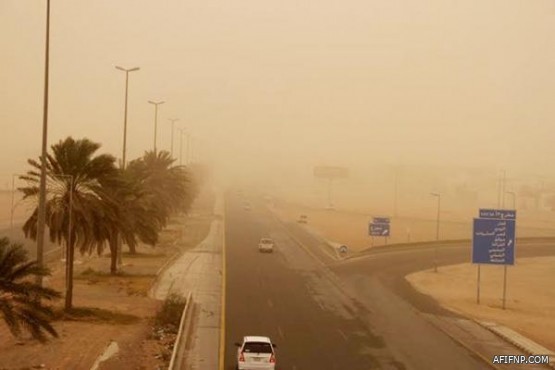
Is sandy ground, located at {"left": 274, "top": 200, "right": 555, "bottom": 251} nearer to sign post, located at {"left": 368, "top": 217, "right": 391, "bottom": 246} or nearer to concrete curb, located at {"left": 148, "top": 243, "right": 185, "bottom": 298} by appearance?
sign post, located at {"left": 368, "top": 217, "right": 391, "bottom": 246}

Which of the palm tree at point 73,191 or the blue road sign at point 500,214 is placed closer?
the palm tree at point 73,191

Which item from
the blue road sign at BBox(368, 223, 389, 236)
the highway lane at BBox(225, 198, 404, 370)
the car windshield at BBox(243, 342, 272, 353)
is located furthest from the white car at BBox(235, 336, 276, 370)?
the blue road sign at BBox(368, 223, 389, 236)

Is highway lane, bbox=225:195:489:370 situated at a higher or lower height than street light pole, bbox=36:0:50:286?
lower

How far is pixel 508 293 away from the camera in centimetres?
6138

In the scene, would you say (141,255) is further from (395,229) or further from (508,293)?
(395,229)

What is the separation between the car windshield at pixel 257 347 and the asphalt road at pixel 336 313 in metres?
2.12

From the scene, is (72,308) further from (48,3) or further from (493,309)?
(493,309)

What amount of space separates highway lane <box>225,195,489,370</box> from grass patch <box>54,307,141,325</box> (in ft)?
18.0

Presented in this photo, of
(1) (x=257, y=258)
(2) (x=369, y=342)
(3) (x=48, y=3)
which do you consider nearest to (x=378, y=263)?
(1) (x=257, y=258)

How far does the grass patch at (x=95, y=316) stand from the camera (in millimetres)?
38031

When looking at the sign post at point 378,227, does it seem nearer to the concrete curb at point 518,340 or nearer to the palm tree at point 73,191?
the concrete curb at point 518,340

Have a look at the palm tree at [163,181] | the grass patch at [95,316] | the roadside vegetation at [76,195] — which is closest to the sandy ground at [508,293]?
the grass patch at [95,316]

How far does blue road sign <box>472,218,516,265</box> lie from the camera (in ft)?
184

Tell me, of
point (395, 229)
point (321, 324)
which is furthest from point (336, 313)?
point (395, 229)
